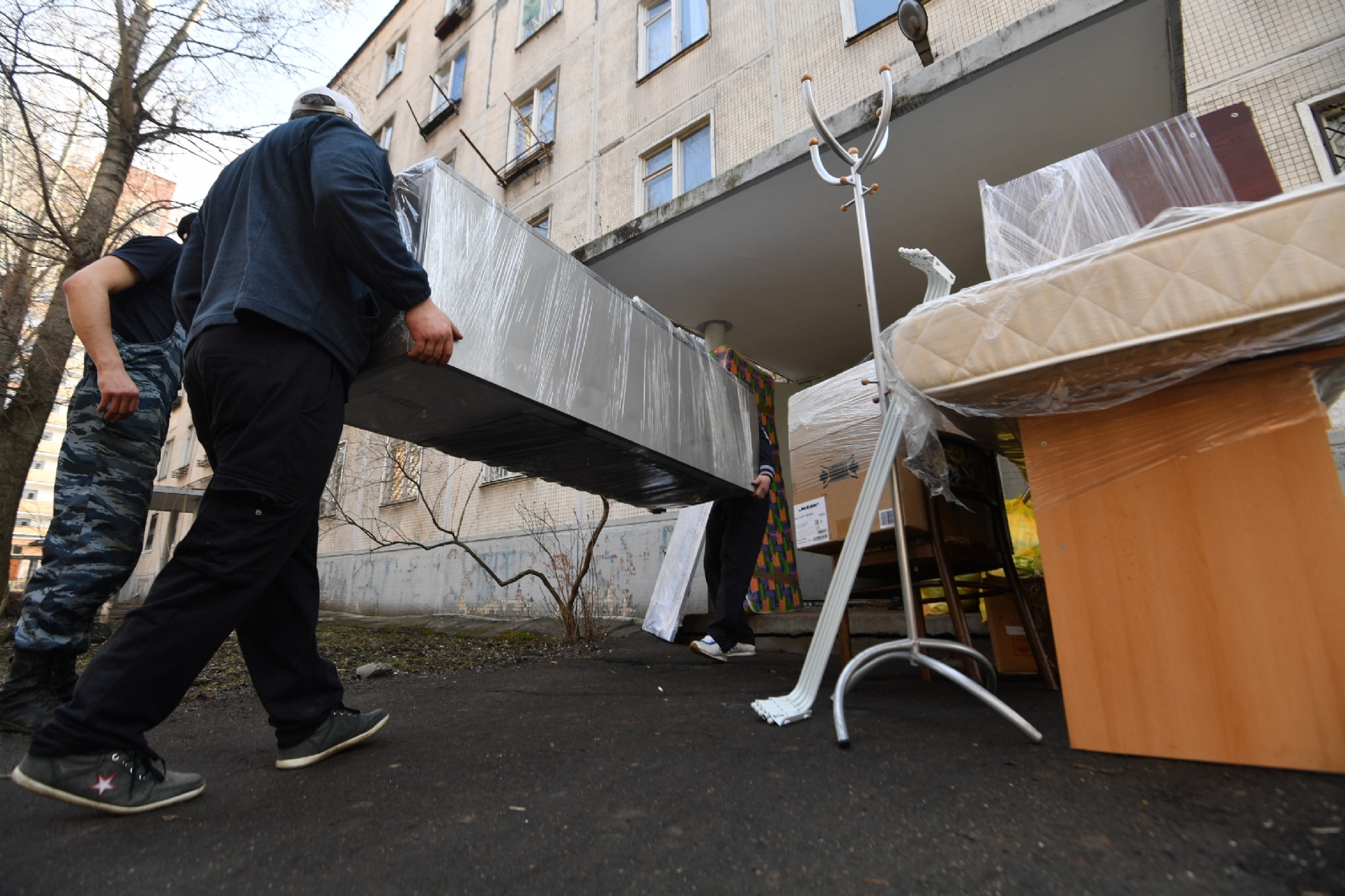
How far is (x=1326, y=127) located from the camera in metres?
3.34

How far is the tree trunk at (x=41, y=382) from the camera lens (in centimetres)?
473

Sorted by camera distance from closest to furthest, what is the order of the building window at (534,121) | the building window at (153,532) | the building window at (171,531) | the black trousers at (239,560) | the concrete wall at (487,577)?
1. the black trousers at (239,560)
2. the concrete wall at (487,577)
3. the building window at (534,121)
4. the building window at (171,531)
5. the building window at (153,532)

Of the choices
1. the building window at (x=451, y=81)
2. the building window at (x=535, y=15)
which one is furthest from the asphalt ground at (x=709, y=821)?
the building window at (x=451, y=81)

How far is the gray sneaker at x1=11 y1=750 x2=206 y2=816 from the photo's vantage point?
1.07 m

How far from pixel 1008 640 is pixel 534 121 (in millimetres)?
9215

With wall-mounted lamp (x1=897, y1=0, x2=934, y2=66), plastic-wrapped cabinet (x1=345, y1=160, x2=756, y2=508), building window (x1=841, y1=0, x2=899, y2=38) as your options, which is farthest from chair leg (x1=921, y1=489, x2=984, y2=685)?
building window (x1=841, y1=0, x2=899, y2=38)

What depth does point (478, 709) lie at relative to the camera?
2.11 metres

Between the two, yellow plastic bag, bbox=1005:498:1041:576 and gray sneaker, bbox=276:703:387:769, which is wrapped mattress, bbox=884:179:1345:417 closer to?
gray sneaker, bbox=276:703:387:769

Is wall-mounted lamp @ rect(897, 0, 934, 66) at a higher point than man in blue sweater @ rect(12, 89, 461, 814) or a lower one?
higher

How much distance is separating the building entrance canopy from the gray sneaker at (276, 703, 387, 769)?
339cm

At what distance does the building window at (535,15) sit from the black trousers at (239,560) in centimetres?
1002

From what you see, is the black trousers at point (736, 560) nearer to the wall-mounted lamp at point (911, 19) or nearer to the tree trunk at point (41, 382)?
the wall-mounted lamp at point (911, 19)

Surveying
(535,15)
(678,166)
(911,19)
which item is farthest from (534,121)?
(911,19)

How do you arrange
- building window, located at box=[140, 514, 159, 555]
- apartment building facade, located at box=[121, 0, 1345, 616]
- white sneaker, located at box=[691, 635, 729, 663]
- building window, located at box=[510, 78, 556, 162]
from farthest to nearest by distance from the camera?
building window, located at box=[140, 514, 159, 555], building window, located at box=[510, 78, 556, 162], apartment building facade, located at box=[121, 0, 1345, 616], white sneaker, located at box=[691, 635, 729, 663]
